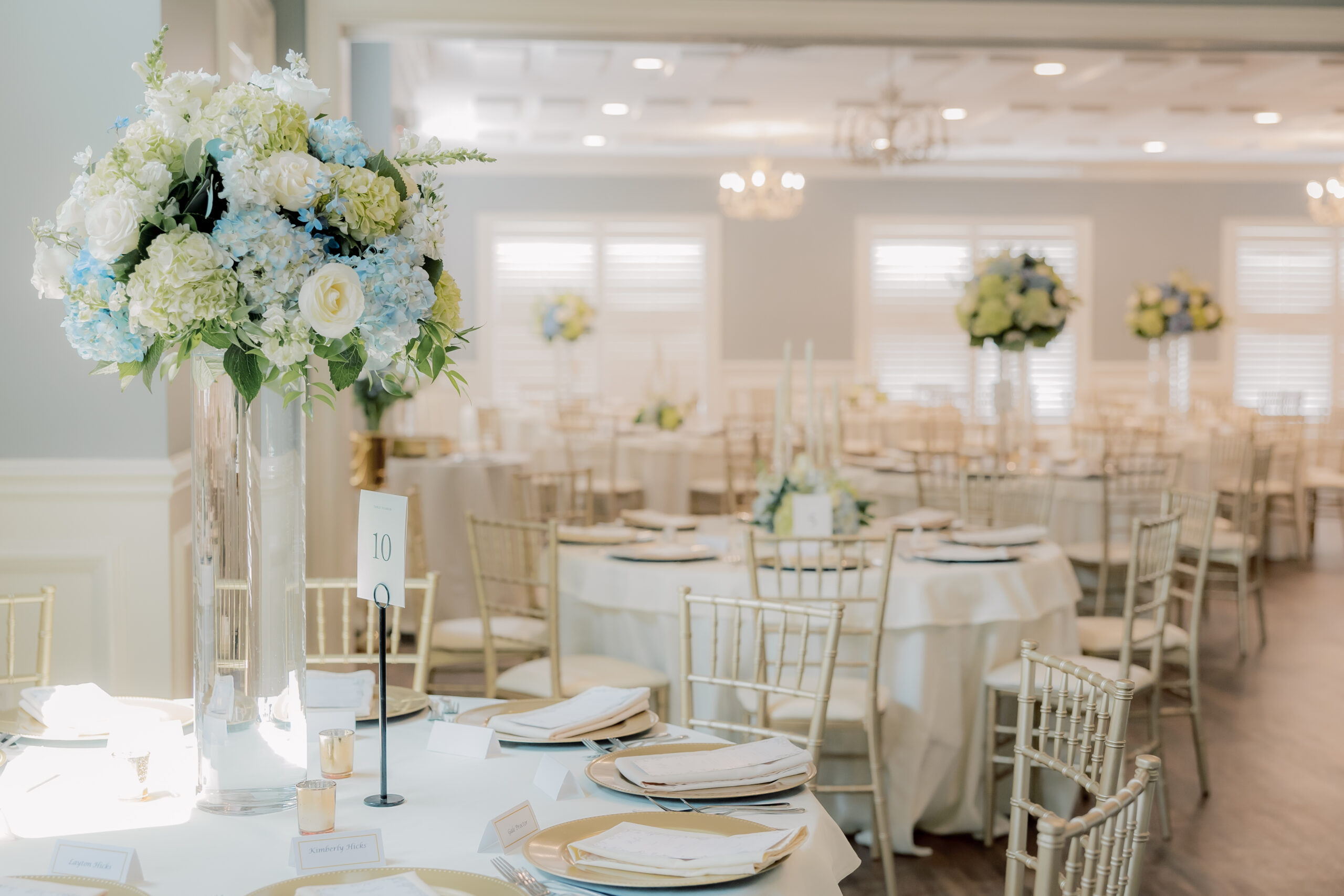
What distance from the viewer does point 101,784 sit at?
175 centimetres

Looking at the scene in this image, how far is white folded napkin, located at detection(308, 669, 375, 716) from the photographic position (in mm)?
2182

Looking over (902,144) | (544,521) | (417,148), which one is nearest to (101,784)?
(417,148)

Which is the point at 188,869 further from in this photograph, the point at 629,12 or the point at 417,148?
the point at 629,12

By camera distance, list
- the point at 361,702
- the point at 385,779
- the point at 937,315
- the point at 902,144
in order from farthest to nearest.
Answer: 1. the point at 937,315
2. the point at 902,144
3. the point at 361,702
4. the point at 385,779

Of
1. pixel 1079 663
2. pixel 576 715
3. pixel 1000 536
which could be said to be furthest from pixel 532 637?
pixel 576 715

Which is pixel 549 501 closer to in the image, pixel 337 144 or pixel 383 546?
pixel 383 546

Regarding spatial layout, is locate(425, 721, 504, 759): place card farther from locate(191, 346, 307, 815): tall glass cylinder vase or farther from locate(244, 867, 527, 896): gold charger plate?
locate(244, 867, 527, 896): gold charger plate

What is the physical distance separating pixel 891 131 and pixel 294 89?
6957 mm

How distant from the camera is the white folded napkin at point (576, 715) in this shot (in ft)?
6.64

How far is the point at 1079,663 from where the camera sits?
11.6ft

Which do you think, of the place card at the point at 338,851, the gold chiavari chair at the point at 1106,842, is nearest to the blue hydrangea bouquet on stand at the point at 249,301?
the place card at the point at 338,851

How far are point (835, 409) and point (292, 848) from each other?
2775mm

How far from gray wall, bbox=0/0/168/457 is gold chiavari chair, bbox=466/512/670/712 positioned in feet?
3.44

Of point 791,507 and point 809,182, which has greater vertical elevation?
point 809,182
